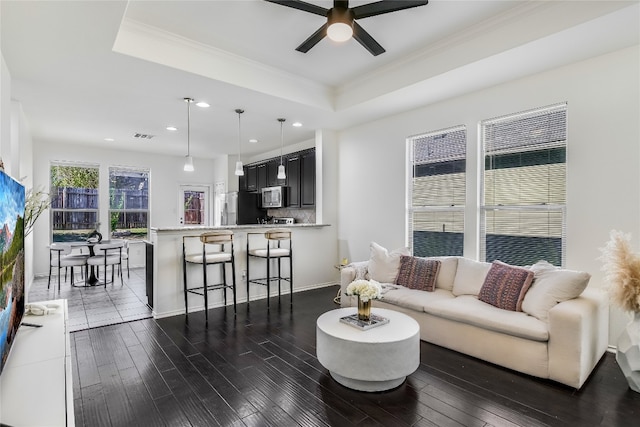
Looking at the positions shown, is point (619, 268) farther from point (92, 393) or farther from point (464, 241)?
point (92, 393)

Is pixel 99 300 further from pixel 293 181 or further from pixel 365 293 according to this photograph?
pixel 365 293

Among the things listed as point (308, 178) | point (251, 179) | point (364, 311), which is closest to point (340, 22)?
point (364, 311)

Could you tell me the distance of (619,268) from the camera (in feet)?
8.00

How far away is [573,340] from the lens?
2.43 metres

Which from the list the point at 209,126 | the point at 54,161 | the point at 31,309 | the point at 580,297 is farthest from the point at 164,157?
the point at 580,297

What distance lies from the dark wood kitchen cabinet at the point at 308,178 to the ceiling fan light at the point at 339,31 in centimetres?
345

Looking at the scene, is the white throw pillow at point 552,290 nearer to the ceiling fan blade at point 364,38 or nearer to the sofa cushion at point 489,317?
the sofa cushion at point 489,317

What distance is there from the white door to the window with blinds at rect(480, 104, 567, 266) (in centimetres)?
683

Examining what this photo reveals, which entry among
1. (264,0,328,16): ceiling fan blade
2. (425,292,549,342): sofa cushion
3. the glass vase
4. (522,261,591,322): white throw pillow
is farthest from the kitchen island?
(522,261,591,322): white throw pillow

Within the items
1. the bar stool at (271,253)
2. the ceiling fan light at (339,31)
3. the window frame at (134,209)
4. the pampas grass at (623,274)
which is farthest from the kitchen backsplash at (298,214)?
the pampas grass at (623,274)

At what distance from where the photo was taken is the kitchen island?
13.6 ft

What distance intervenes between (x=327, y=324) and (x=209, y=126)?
407cm

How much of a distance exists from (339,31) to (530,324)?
→ 2725mm

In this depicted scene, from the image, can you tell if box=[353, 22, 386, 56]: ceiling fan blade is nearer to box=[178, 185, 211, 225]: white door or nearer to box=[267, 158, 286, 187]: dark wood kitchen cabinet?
box=[267, 158, 286, 187]: dark wood kitchen cabinet
